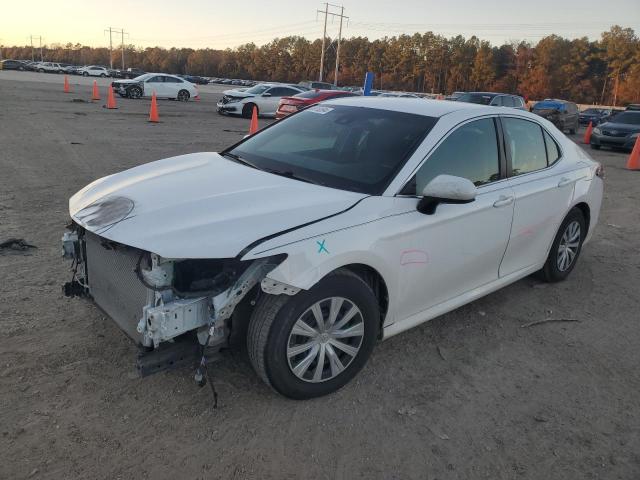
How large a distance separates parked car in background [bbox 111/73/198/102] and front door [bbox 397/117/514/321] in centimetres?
2838

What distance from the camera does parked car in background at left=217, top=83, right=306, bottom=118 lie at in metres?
23.6

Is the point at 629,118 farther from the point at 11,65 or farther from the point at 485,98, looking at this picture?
the point at 11,65

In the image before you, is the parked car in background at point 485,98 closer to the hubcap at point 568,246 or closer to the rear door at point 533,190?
the hubcap at point 568,246

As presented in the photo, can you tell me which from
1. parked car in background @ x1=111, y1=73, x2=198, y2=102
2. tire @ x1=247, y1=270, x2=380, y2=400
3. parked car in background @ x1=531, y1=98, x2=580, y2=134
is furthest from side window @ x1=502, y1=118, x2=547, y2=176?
parked car in background @ x1=111, y1=73, x2=198, y2=102

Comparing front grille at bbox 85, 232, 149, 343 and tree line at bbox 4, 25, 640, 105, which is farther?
tree line at bbox 4, 25, 640, 105

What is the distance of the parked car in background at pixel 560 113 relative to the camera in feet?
80.0

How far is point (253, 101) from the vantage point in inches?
944

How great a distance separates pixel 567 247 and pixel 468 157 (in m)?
1.95

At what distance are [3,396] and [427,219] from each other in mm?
2616

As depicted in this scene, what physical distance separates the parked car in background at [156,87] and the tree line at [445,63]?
222 ft

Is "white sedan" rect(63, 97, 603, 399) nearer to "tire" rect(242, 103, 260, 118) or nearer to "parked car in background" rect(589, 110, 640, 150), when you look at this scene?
"parked car in background" rect(589, 110, 640, 150)

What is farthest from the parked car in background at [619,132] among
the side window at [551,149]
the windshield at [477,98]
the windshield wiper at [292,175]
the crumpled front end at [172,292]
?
the crumpled front end at [172,292]

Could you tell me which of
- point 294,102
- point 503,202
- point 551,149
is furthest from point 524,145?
point 294,102

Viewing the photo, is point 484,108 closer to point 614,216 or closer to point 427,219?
point 427,219
